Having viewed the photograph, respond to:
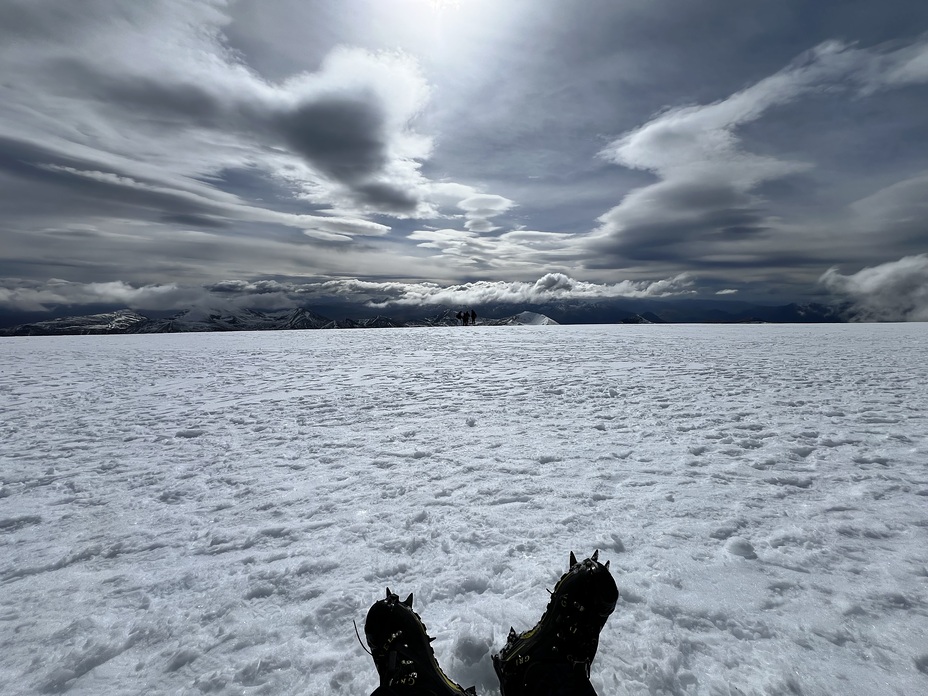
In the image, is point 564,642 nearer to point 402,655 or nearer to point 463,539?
point 402,655

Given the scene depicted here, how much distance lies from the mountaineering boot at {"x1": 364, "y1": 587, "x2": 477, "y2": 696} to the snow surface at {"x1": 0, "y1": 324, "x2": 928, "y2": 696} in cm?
24

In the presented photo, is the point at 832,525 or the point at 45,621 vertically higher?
the point at 832,525

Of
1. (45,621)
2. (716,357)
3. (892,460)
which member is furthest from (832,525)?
(716,357)

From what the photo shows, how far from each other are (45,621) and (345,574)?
1906 millimetres

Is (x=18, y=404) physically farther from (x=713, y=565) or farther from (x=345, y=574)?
(x=713, y=565)

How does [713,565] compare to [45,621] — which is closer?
[45,621]

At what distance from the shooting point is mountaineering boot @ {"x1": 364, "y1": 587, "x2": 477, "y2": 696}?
2.14 metres

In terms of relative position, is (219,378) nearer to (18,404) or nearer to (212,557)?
(18,404)

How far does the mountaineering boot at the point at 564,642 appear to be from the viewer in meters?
2.19

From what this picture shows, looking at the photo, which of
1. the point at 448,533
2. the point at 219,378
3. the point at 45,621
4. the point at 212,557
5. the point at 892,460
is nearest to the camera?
the point at 45,621

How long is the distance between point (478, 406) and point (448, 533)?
4.82 meters

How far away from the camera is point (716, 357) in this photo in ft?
51.3

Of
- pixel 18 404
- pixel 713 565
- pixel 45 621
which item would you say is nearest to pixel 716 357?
pixel 713 565

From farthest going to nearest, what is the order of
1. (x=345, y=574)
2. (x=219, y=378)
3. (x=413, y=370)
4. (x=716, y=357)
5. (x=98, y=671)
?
1. (x=716, y=357)
2. (x=413, y=370)
3. (x=219, y=378)
4. (x=345, y=574)
5. (x=98, y=671)
